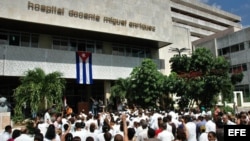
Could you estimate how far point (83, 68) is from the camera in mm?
27672

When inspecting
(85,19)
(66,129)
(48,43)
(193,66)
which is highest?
(85,19)

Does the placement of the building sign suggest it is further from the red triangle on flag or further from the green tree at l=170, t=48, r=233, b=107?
the green tree at l=170, t=48, r=233, b=107

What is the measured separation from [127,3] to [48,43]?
363 inches

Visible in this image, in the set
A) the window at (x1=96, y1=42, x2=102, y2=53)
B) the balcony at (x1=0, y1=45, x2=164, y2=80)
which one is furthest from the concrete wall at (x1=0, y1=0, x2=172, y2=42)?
the balcony at (x1=0, y1=45, x2=164, y2=80)

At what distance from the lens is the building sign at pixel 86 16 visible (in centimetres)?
2521

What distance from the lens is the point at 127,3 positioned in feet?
102

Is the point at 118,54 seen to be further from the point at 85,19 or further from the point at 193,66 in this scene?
the point at 193,66

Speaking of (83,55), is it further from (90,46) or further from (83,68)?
(90,46)

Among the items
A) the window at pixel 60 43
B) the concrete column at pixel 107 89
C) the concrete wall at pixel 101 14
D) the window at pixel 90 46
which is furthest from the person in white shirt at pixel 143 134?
the window at pixel 90 46

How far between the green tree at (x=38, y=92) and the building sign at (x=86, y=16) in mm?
6361

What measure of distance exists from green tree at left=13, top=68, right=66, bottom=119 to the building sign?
636cm

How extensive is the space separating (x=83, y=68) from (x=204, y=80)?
10.8 metres

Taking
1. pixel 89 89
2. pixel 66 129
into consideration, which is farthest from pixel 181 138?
pixel 89 89

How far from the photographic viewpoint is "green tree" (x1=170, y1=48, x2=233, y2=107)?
24.4 m
